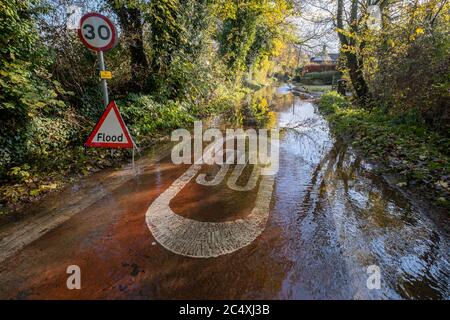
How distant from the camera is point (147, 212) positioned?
130 inches

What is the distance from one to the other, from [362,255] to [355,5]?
1241cm

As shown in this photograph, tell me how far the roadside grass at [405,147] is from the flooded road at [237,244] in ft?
1.70

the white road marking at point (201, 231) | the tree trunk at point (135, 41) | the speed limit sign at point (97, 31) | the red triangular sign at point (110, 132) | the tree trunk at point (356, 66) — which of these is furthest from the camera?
the tree trunk at point (356, 66)

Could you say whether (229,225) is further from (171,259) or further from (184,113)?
(184,113)

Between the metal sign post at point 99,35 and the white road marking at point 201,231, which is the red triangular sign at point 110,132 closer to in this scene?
the metal sign post at point 99,35

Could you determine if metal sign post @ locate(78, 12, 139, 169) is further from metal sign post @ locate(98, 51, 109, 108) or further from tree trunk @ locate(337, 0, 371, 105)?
tree trunk @ locate(337, 0, 371, 105)

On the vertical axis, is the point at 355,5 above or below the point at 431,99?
above

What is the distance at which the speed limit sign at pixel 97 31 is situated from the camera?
13.0 feet

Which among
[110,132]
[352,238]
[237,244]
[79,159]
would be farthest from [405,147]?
[79,159]

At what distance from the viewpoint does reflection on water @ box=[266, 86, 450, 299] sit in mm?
2162

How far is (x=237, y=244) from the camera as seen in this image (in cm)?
266

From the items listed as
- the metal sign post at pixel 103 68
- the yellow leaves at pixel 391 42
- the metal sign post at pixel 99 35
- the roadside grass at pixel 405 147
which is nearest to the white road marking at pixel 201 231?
the metal sign post at pixel 99 35

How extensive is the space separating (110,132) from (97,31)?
1.59 meters
